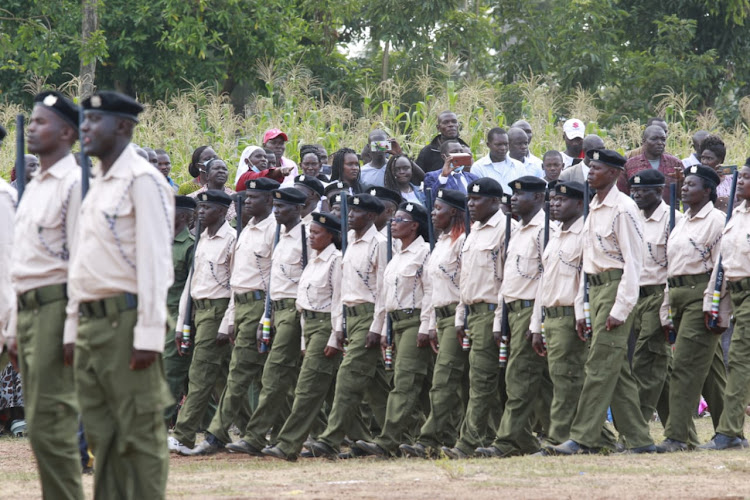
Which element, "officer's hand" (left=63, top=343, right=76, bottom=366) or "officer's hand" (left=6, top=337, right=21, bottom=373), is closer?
"officer's hand" (left=63, top=343, right=76, bottom=366)

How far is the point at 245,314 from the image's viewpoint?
1155 centimetres

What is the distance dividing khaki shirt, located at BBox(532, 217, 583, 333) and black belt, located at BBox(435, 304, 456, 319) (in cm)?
75

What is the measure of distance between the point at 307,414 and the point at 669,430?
116 inches

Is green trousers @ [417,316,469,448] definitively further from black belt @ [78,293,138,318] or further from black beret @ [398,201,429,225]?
black belt @ [78,293,138,318]

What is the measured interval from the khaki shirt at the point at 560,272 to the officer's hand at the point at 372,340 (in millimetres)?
1345

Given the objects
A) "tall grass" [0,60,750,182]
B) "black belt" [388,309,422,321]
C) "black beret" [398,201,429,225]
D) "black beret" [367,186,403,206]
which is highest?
"tall grass" [0,60,750,182]

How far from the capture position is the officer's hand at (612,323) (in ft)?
32.2

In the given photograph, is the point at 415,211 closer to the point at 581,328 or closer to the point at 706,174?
the point at 581,328

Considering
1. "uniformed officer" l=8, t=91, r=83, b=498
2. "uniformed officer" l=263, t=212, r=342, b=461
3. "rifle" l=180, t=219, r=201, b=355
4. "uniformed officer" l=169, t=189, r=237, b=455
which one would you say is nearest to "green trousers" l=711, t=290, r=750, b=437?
"uniformed officer" l=263, t=212, r=342, b=461

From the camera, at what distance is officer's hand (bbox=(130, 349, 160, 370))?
20.0 feet

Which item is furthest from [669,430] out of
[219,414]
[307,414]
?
[219,414]

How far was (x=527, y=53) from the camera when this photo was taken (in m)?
26.4

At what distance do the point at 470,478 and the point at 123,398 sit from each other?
336cm

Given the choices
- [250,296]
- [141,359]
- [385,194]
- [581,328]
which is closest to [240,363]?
[250,296]
